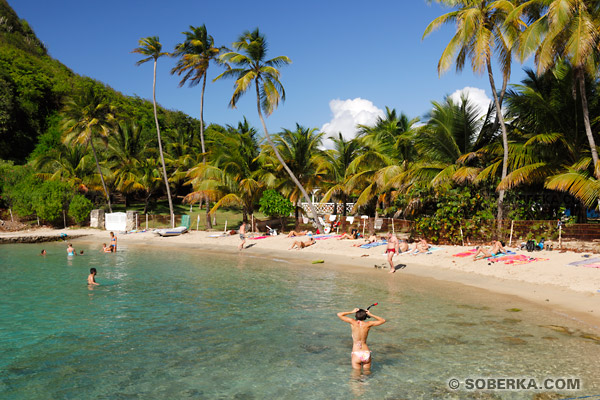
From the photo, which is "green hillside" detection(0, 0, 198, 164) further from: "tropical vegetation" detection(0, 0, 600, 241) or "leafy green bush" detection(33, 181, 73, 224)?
"leafy green bush" detection(33, 181, 73, 224)

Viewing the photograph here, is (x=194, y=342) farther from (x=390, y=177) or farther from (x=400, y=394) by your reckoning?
(x=390, y=177)

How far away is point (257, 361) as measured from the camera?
820 cm

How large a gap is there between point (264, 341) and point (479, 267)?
406 inches

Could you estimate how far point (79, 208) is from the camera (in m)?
35.5

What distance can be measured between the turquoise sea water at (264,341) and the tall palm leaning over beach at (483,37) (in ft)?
30.4

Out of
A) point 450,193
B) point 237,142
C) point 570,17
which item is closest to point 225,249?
point 237,142

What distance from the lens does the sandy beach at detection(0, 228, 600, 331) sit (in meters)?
11.9

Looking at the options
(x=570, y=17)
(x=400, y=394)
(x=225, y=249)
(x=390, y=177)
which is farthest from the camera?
(x=225, y=249)

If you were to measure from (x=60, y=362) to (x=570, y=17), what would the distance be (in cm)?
1897

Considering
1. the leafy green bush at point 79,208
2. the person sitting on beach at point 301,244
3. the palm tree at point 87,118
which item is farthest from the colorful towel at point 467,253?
the leafy green bush at point 79,208

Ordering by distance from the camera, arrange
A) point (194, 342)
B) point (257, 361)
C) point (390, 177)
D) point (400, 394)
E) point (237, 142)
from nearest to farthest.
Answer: point (400, 394) → point (257, 361) → point (194, 342) → point (390, 177) → point (237, 142)

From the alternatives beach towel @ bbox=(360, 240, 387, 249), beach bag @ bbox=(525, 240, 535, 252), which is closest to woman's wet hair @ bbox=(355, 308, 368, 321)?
beach bag @ bbox=(525, 240, 535, 252)

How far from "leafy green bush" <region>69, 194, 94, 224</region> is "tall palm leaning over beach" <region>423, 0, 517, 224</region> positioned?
96.7ft

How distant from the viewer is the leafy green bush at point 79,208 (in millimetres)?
35406
